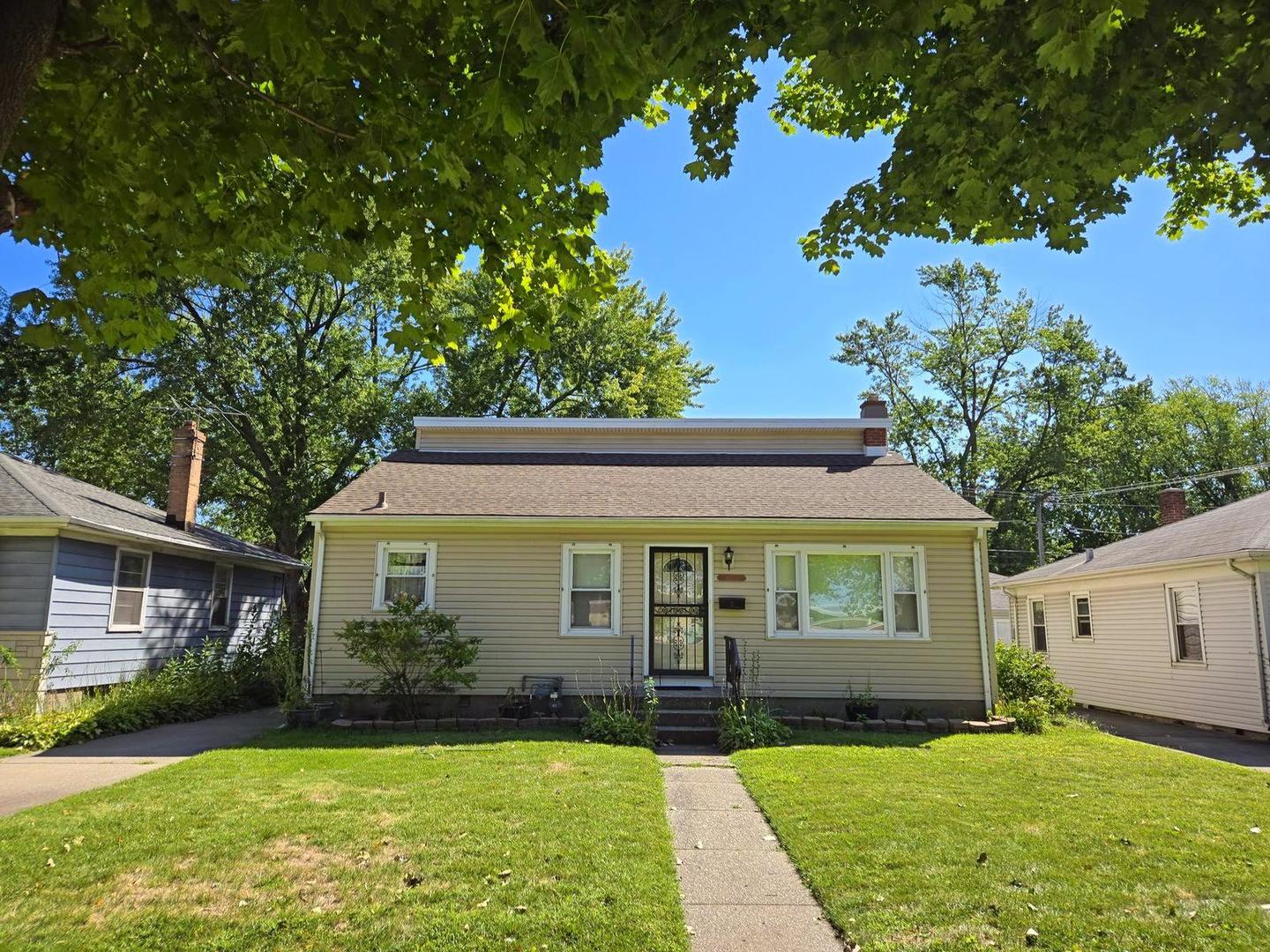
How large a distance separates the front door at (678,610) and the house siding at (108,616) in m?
9.01

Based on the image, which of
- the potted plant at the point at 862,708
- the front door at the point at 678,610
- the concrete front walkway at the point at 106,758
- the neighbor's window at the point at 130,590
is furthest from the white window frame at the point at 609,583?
the neighbor's window at the point at 130,590

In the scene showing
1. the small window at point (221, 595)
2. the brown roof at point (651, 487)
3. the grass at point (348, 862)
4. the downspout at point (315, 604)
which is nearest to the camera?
the grass at point (348, 862)

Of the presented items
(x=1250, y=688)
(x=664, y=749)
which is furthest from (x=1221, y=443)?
(x=664, y=749)

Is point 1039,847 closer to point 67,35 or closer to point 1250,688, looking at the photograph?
point 67,35

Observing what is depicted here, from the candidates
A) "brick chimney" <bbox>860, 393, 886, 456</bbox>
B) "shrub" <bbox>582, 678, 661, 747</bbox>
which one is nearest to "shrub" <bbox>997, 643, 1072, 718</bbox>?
"brick chimney" <bbox>860, 393, 886, 456</bbox>

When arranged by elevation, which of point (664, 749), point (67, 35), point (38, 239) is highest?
point (67, 35)

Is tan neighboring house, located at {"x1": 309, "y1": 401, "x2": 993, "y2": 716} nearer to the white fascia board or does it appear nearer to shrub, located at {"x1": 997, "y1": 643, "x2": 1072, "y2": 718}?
shrub, located at {"x1": 997, "y1": 643, "x2": 1072, "y2": 718}

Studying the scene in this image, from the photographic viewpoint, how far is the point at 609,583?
12219 mm

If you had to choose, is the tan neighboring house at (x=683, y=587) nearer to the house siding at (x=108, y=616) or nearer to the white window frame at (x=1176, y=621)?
the house siding at (x=108, y=616)

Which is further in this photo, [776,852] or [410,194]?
[776,852]

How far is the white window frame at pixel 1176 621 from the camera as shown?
489 inches

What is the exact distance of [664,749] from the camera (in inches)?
383

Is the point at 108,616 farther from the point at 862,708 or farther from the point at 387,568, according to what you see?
the point at 862,708

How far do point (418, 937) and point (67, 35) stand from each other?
4824mm
